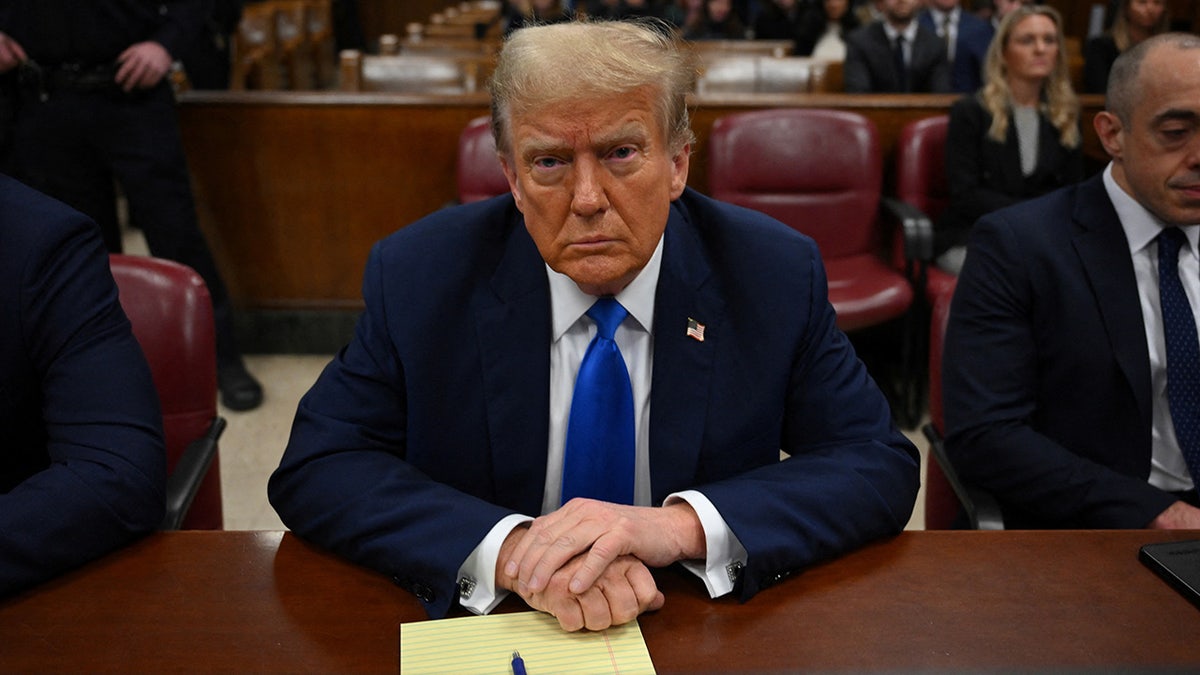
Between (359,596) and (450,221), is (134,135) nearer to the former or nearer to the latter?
(450,221)

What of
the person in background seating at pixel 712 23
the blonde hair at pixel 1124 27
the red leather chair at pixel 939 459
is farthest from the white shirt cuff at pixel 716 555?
the person in background seating at pixel 712 23

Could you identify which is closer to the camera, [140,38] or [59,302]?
[59,302]

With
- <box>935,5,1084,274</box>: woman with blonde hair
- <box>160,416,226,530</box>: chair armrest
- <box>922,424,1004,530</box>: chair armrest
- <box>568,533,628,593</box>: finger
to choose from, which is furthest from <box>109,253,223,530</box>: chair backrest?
<box>935,5,1084,274</box>: woman with blonde hair

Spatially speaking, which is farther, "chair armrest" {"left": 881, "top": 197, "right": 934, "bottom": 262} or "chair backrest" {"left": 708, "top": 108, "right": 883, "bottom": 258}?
"chair backrest" {"left": 708, "top": 108, "right": 883, "bottom": 258}

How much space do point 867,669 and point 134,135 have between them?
10.5ft

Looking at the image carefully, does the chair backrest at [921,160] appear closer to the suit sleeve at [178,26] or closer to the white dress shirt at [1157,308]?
the white dress shirt at [1157,308]

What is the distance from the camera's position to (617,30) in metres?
1.42

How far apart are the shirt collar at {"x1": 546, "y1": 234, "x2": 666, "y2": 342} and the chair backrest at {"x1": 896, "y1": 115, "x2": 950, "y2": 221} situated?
8.68 feet

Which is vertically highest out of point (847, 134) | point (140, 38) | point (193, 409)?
point (140, 38)

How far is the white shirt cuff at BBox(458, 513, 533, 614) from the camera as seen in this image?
128 centimetres

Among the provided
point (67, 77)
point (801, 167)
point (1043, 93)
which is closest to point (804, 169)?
point (801, 167)

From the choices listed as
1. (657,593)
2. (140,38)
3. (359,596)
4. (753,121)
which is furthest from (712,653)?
(140,38)

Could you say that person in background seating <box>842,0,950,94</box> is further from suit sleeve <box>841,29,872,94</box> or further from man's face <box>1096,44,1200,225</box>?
man's face <box>1096,44,1200,225</box>

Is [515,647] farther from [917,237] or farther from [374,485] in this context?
[917,237]
